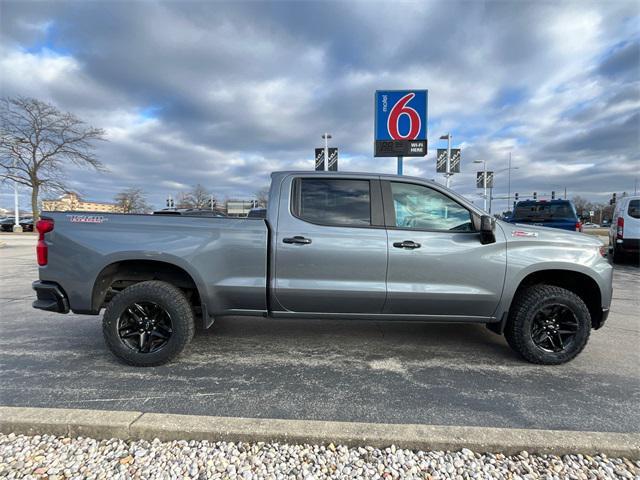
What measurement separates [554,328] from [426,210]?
1691 mm

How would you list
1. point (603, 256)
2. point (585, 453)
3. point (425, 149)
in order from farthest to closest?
point (425, 149) < point (603, 256) < point (585, 453)

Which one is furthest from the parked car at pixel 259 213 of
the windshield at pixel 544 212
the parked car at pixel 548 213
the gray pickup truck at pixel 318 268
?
the windshield at pixel 544 212

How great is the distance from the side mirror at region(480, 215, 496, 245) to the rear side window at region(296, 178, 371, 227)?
3.40ft

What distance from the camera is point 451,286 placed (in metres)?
3.46

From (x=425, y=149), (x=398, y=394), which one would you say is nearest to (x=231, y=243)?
(x=398, y=394)

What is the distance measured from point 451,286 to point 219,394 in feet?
7.47

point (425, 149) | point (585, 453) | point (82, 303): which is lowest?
point (585, 453)

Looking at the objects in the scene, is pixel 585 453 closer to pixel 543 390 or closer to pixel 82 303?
pixel 543 390

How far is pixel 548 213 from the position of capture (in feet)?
32.8

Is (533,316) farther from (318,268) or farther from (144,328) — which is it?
(144,328)

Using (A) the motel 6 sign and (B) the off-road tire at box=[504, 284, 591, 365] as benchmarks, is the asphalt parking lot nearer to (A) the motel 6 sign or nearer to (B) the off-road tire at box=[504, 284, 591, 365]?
(B) the off-road tire at box=[504, 284, 591, 365]

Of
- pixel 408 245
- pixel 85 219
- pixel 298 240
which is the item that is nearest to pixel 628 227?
pixel 408 245

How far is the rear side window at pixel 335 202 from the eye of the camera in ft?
11.6

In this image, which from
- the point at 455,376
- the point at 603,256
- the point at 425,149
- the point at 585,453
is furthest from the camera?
the point at 425,149
